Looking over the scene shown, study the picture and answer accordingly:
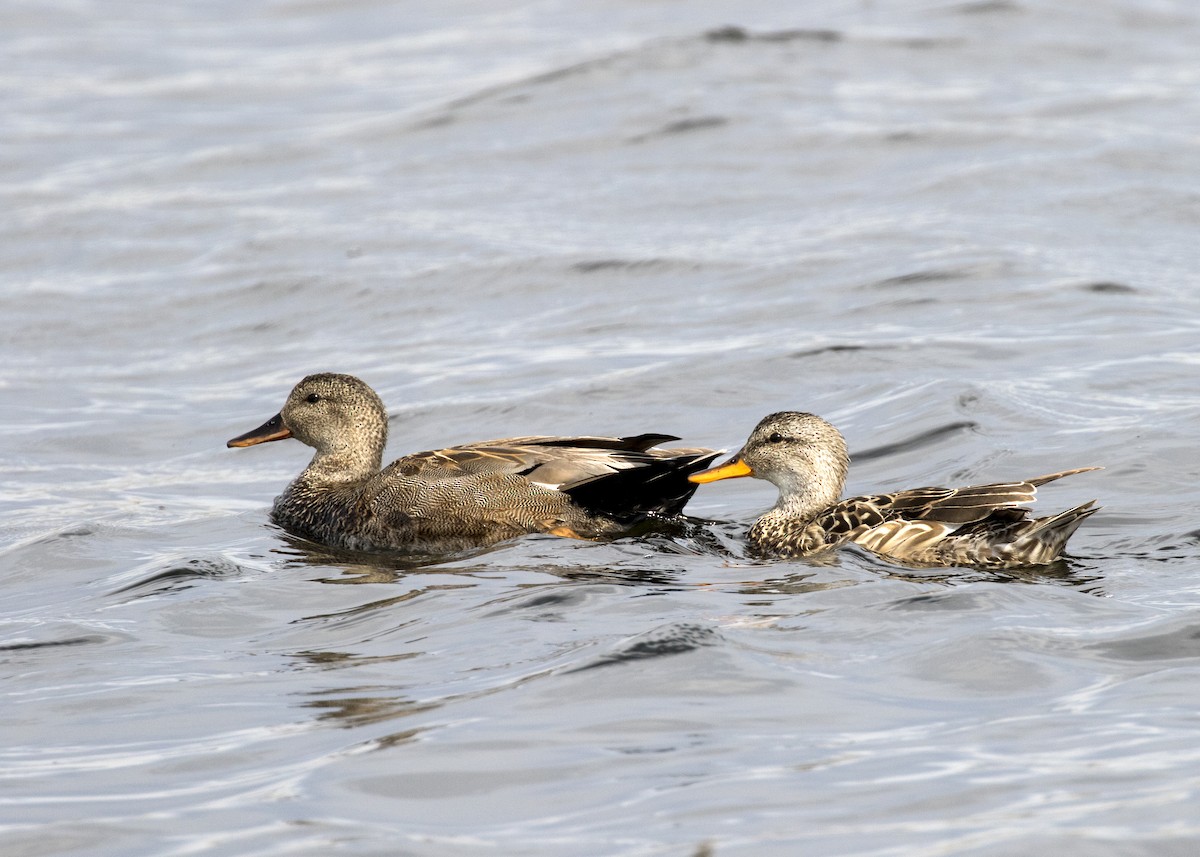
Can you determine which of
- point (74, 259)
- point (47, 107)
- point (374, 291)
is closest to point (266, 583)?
point (374, 291)

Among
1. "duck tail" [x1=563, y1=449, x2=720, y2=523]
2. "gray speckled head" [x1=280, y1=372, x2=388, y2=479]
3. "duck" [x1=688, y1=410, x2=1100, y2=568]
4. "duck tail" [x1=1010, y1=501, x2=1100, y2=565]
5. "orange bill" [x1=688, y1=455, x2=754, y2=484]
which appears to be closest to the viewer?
"duck tail" [x1=1010, y1=501, x2=1100, y2=565]

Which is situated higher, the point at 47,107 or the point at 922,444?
the point at 47,107

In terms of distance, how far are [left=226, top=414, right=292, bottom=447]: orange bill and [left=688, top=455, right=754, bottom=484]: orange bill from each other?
2688 millimetres

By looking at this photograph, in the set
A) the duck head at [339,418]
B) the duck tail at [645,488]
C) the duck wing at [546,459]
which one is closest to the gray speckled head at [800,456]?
the duck tail at [645,488]

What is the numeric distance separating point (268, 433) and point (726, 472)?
114 inches

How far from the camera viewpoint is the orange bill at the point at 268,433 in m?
10.4

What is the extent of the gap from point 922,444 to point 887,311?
353 cm

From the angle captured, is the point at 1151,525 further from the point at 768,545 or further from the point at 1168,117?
the point at 1168,117

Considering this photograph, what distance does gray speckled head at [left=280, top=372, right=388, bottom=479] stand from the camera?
10.2m

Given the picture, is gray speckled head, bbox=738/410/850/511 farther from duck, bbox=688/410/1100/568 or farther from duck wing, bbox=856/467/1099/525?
duck wing, bbox=856/467/1099/525

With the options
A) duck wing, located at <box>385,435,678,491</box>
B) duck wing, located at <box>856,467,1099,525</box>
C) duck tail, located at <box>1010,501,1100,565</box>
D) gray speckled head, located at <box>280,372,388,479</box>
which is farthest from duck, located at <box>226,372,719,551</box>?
duck tail, located at <box>1010,501,1100,565</box>

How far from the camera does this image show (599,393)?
1247 cm

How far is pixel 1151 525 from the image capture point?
8.90 m

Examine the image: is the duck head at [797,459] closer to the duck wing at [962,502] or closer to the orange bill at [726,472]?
the orange bill at [726,472]
